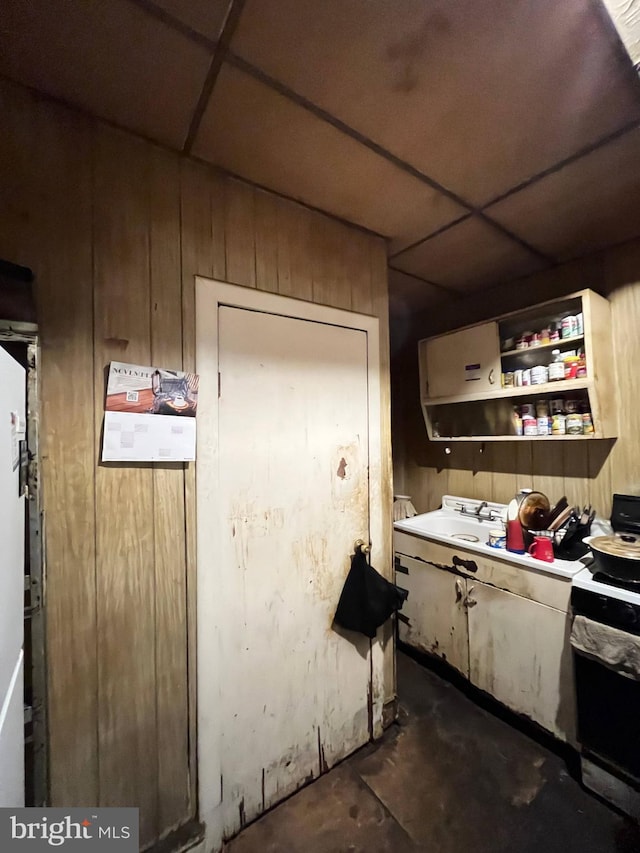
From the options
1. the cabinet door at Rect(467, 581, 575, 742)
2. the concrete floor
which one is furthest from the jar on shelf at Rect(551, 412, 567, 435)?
the concrete floor

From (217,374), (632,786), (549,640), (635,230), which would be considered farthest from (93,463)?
(635,230)

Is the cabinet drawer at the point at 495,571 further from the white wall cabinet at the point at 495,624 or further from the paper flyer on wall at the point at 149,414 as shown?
the paper flyer on wall at the point at 149,414

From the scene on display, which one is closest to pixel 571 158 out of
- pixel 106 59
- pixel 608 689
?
pixel 106 59

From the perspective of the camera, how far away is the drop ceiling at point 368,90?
75cm

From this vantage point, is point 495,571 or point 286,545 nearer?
point 286,545

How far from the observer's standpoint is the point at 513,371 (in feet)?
6.65

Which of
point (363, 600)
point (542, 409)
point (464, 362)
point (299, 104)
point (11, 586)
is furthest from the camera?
point (464, 362)

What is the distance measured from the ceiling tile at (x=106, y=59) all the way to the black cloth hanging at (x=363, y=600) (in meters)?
1.65

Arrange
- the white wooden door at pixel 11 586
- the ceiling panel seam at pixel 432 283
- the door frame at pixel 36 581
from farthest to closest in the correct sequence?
the ceiling panel seam at pixel 432 283
the door frame at pixel 36 581
the white wooden door at pixel 11 586

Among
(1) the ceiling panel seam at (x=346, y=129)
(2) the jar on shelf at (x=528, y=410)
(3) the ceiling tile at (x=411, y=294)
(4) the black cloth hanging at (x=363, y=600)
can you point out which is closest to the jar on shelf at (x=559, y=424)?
(2) the jar on shelf at (x=528, y=410)

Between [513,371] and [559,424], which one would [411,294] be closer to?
[513,371]

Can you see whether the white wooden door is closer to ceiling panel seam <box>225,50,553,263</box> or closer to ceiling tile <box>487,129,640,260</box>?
ceiling panel seam <box>225,50,553,263</box>

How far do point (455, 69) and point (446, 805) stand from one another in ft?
7.82

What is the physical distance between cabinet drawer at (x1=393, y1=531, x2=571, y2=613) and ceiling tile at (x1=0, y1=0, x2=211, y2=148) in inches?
83.8
